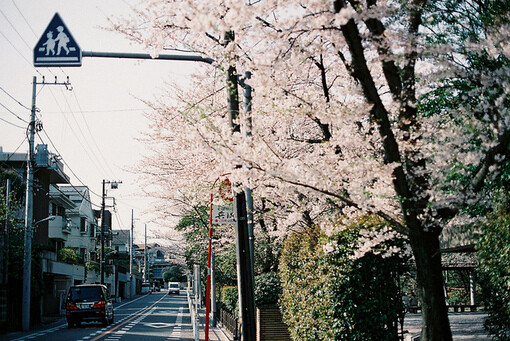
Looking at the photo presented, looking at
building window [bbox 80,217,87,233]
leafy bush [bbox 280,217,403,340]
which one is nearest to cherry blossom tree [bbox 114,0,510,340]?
leafy bush [bbox 280,217,403,340]

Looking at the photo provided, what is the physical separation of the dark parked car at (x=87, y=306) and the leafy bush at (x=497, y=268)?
2280cm

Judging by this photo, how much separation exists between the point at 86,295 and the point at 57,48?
2012cm

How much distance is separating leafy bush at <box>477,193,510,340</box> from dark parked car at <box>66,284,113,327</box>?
22.8 metres

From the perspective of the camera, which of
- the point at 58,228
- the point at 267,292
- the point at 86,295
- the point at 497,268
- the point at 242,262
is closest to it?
the point at 497,268

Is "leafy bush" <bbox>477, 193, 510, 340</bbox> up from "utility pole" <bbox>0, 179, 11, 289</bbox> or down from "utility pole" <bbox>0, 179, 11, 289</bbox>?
down

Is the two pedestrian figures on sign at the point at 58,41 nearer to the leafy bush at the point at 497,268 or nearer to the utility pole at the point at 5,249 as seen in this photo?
the leafy bush at the point at 497,268

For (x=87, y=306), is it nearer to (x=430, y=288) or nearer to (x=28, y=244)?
(x=28, y=244)

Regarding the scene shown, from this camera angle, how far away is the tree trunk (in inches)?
245

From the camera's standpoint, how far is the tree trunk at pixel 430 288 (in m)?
6.23

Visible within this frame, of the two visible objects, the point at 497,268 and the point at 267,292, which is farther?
the point at 267,292

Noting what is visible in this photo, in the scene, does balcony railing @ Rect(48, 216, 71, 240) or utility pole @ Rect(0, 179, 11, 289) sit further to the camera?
balcony railing @ Rect(48, 216, 71, 240)

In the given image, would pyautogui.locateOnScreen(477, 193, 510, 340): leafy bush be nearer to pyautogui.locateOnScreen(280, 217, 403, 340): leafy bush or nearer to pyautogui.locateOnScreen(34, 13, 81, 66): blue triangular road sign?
pyautogui.locateOnScreen(280, 217, 403, 340): leafy bush

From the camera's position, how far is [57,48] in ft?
28.8

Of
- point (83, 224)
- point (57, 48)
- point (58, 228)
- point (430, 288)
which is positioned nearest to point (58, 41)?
point (57, 48)
